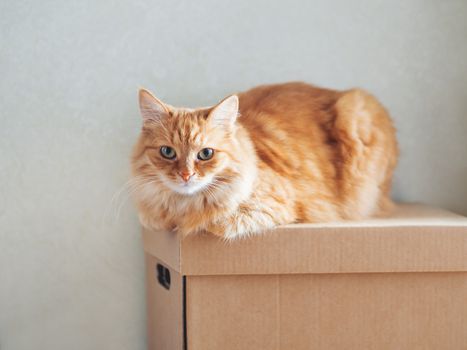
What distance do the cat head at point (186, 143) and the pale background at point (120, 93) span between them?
0.47 m

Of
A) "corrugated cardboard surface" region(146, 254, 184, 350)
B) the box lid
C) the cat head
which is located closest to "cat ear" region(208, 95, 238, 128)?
the cat head

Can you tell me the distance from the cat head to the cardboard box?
146 mm

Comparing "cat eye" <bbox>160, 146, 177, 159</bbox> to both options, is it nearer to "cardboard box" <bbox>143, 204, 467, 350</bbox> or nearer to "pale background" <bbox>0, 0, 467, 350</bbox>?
"cardboard box" <bbox>143, 204, 467, 350</bbox>

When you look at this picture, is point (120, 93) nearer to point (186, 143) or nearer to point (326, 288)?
point (186, 143)

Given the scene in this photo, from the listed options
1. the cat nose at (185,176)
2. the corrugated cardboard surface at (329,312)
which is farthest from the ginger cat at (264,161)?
the corrugated cardboard surface at (329,312)

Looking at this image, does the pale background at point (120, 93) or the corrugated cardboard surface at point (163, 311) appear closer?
the corrugated cardboard surface at point (163, 311)

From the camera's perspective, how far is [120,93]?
5.83 feet

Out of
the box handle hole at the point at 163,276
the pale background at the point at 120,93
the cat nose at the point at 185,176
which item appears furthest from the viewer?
the pale background at the point at 120,93

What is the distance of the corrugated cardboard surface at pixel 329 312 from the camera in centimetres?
130

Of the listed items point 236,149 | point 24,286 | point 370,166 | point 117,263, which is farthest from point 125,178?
point 370,166

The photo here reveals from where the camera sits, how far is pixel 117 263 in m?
1.81

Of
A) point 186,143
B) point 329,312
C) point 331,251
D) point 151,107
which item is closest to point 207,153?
point 186,143

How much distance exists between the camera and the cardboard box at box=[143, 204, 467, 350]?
4.24 feet

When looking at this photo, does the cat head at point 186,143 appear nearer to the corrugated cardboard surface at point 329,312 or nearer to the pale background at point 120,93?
the corrugated cardboard surface at point 329,312
